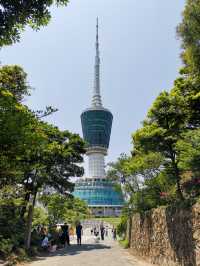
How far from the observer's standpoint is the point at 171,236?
43.7 feet

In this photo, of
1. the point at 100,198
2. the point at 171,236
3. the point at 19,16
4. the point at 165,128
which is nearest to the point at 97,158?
the point at 100,198

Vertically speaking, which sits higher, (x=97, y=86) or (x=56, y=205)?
(x=97, y=86)

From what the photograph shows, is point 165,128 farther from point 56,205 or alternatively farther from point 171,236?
point 56,205

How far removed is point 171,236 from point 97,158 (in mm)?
131657

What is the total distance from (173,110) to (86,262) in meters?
7.79

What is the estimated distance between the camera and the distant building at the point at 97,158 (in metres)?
128

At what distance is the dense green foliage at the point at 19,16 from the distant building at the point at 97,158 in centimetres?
12206

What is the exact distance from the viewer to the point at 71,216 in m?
48.5

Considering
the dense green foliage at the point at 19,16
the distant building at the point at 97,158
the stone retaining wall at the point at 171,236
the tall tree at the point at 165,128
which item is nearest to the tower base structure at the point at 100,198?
the distant building at the point at 97,158

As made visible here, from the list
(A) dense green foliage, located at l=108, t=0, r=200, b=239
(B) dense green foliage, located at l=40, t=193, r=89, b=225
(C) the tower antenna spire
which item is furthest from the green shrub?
(C) the tower antenna spire

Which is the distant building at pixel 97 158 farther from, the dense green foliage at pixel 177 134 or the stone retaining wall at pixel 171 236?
the stone retaining wall at pixel 171 236

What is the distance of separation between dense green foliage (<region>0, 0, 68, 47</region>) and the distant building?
122056mm

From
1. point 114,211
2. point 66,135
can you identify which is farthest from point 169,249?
point 114,211

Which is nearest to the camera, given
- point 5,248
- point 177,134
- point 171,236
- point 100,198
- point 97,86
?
point 171,236
